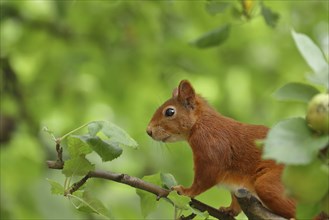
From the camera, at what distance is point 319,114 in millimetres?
1119

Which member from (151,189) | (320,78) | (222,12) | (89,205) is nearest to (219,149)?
(151,189)

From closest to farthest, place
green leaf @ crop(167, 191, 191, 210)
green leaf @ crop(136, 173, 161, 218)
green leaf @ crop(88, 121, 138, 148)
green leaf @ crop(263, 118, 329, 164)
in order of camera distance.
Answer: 1. green leaf @ crop(263, 118, 329, 164)
2. green leaf @ crop(88, 121, 138, 148)
3. green leaf @ crop(167, 191, 191, 210)
4. green leaf @ crop(136, 173, 161, 218)

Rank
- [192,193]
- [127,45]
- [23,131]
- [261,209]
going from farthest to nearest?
1. [23,131]
2. [127,45]
3. [192,193]
4. [261,209]

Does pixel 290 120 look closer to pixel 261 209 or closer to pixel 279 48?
pixel 261 209

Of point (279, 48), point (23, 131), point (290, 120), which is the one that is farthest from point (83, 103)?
point (290, 120)

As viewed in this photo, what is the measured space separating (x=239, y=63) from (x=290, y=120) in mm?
3290

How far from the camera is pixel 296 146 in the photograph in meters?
1.08

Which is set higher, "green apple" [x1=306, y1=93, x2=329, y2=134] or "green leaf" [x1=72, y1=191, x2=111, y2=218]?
"green apple" [x1=306, y1=93, x2=329, y2=134]

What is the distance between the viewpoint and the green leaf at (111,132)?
137cm

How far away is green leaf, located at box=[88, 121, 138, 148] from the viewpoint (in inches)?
53.8

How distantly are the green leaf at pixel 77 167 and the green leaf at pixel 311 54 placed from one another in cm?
46

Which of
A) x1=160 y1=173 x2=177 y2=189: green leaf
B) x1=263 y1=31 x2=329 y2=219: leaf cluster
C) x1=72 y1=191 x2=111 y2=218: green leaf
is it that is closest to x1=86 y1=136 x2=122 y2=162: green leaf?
x1=72 y1=191 x2=111 y2=218: green leaf

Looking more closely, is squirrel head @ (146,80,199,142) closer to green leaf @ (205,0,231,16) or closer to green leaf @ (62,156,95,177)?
green leaf @ (205,0,231,16)

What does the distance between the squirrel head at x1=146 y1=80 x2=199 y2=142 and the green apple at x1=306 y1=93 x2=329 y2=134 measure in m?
0.78
